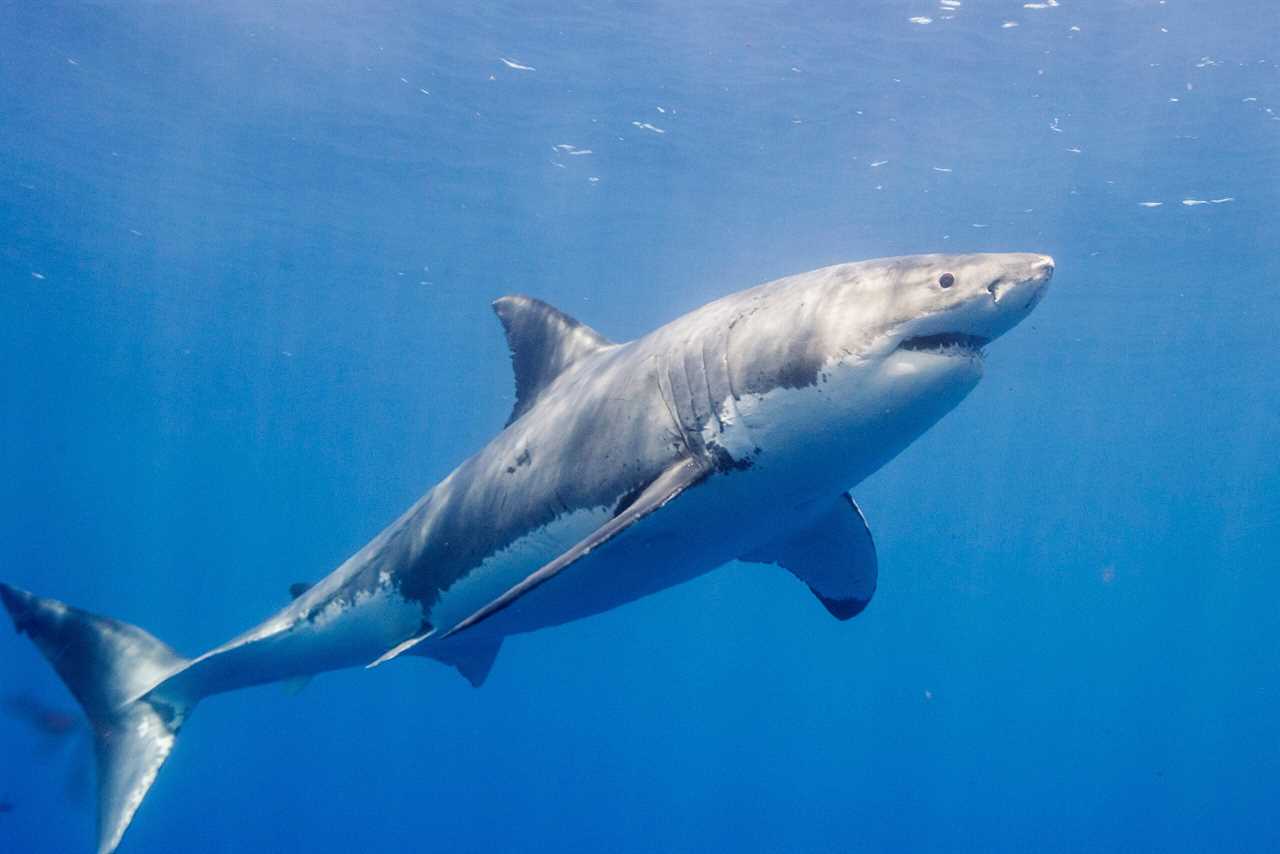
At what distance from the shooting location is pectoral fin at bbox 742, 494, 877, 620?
5.68 meters

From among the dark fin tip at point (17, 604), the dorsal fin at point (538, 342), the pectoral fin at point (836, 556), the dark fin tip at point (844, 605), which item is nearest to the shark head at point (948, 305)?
the pectoral fin at point (836, 556)

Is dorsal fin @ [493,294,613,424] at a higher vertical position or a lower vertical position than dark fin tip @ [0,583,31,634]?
higher

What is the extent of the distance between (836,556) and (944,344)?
271 centimetres

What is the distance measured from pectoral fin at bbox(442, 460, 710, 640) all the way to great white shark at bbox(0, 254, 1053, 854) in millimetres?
15

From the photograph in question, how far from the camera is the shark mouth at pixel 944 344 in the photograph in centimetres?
368

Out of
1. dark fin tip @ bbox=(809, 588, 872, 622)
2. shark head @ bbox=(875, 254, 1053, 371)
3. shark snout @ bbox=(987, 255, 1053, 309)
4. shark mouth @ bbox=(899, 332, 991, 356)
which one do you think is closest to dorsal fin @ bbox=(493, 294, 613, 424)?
dark fin tip @ bbox=(809, 588, 872, 622)

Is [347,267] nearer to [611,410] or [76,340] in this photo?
[76,340]

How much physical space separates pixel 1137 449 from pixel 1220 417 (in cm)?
957

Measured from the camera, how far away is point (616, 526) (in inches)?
156

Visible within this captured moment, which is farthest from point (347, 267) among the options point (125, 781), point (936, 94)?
point (125, 781)

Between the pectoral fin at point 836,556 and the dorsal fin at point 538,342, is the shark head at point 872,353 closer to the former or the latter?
the pectoral fin at point 836,556

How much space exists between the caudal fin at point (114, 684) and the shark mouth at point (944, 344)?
6.16 metres

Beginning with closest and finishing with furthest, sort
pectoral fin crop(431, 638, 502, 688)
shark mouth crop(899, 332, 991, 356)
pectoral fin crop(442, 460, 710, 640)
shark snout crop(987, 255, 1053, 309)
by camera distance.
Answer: shark snout crop(987, 255, 1053, 309) → shark mouth crop(899, 332, 991, 356) → pectoral fin crop(442, 460, 710, 640) → pectoral fin crop(431, 638, 502, 688)

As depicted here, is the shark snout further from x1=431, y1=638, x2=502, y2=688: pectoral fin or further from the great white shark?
x1=431, y1=638, x2=502, y2=688: pectoral fin
